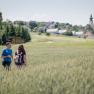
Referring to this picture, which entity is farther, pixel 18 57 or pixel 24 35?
pixel 24 35

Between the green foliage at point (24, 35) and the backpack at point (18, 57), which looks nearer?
the backpack at point (18, 57)

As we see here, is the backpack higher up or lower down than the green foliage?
higher up

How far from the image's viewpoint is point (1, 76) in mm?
6363

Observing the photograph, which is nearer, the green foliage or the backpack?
the backpack

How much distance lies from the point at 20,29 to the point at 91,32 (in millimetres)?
70770

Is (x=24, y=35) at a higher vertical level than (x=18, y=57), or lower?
lower

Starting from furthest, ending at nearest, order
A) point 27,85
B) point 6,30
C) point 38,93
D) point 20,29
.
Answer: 1. point 20,29
2. point 6,30
3. point 27,85
4. point 38,93

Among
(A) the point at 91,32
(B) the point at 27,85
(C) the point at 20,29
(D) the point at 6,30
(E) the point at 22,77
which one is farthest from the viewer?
(A) the point at 91,32

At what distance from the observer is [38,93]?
16.5ft

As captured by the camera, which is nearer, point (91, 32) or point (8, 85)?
point (8, 85)

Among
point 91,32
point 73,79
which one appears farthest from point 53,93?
point 91,32

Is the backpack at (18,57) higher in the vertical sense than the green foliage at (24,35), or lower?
higher

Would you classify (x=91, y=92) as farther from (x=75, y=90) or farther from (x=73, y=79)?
(x=73, y=79)

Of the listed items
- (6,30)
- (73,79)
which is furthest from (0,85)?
(6,30)
